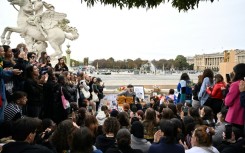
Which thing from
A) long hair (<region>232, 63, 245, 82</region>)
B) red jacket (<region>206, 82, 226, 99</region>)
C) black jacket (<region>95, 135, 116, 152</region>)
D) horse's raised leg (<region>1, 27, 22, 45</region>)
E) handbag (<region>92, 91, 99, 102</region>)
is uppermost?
horse's raised leg (<region>1, 27, 22, 45</region>)

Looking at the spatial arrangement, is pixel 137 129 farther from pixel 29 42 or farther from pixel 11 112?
pixel 29 42

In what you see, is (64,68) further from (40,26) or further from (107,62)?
(107,62)

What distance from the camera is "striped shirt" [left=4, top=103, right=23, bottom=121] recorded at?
573cm

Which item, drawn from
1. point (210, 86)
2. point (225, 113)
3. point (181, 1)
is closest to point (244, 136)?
point (225, 113)

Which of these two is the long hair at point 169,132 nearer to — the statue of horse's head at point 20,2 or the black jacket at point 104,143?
the black jacket at point 104,143

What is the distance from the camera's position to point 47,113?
7.98 meters

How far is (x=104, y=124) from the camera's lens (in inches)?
201

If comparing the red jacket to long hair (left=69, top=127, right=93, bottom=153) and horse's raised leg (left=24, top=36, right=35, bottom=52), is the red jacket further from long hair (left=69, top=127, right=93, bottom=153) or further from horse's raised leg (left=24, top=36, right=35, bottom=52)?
horse's raised leg (left=24, top=36, right=35, bottom=52)

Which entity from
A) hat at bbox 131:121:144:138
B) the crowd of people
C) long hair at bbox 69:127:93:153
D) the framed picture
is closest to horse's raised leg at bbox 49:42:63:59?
the framed picture

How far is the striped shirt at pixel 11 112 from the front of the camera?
18.8ft

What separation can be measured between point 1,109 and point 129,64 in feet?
501

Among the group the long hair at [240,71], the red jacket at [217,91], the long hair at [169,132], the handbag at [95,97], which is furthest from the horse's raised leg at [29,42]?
the long hair at [169,132]

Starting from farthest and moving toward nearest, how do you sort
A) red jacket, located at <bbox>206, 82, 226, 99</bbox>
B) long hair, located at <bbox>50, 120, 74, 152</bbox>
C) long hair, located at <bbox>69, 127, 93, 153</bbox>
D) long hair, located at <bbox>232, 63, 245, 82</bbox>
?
red jacket, located at <bbox>206, 82, 226, 99</bbox> → long hair, located at <bbox>232, 63, 245, 82</bbox> → long hair, located at <bbox>50, 120, 74, 152</bbox> → long hair, located at <bbox>69, 127, 93, 153</bbox>

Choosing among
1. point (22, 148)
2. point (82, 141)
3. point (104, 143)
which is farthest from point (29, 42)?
point (22, 148)
